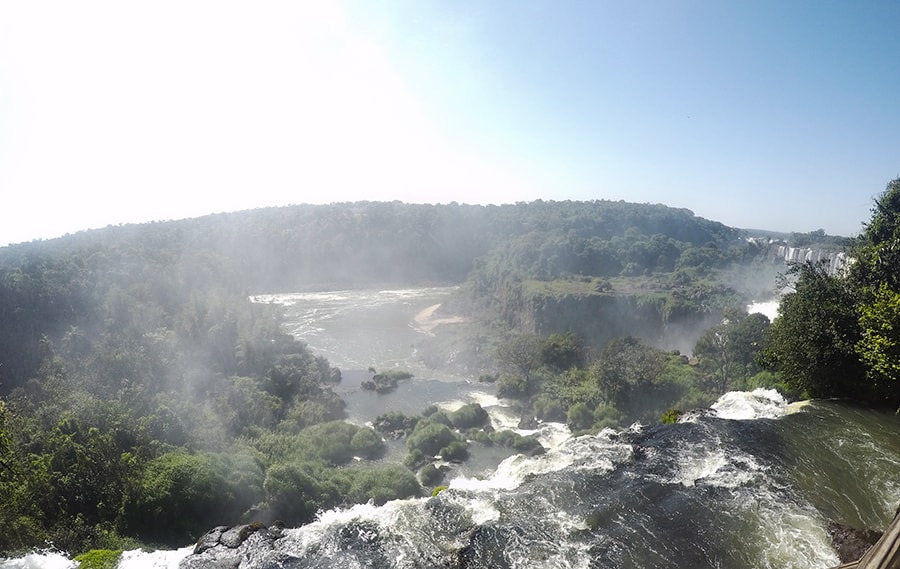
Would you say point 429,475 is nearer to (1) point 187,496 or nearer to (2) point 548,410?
(1) point 187,496

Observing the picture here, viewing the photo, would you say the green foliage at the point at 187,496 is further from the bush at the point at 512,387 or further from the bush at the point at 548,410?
the bush at the point at 512,387

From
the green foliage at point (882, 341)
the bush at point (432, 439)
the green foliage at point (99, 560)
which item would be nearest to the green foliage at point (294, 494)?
the bush at point (432, 439)

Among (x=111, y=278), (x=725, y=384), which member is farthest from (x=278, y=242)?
(x=725, y=384)

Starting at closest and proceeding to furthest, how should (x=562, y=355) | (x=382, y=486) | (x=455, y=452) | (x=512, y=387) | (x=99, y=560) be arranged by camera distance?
(x=99, y=560) → (x=382, y=486) → (x=455, y=452) → (x=512, y=387) → (x=562, y=355)

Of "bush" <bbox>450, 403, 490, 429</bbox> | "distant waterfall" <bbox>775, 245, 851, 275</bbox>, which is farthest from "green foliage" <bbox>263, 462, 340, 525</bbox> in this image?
"distant waterfall" <bbox>775, 245, 851, 275</bbox>

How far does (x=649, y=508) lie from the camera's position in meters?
15.6

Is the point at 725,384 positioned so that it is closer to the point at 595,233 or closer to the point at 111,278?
the point at 111,278

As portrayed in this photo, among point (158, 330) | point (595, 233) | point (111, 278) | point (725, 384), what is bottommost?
point (725, 384)

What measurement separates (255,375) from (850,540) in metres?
51.5

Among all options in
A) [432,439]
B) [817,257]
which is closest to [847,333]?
[432,439]

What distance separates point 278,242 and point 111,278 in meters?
73.5

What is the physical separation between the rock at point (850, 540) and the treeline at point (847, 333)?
8.44 m

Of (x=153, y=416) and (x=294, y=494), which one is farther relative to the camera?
(x=153, y=416)

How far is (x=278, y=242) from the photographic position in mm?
137250
